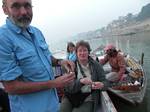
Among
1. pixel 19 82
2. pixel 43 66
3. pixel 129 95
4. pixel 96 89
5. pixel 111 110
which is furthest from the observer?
pixel 129 95

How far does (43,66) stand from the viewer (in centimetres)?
279

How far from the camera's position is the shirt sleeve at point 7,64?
8.29ft

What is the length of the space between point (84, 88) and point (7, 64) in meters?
3.50

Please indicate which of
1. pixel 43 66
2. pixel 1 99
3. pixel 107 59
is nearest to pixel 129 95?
pixel 107 59

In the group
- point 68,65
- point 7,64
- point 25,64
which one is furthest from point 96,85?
point 7,64

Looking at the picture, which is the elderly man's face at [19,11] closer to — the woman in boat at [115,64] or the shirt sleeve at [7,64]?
the shirt sleeve at [7,64]

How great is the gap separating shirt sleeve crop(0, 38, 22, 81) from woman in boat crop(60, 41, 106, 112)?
331 cm

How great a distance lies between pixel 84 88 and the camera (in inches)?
233

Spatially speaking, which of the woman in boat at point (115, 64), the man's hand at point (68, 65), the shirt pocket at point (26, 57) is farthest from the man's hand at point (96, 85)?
the woman in boat at point (115, 64)

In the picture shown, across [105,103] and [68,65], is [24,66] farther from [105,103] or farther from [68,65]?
[105,103]

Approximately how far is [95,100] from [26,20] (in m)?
3.65

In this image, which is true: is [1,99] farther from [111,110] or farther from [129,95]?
[129,95]

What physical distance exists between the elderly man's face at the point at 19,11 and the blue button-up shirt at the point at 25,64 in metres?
0.06

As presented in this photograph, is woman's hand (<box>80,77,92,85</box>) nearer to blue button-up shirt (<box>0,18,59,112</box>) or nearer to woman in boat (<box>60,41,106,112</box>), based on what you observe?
woman in boat (<box>60,41,106,112</box>)
